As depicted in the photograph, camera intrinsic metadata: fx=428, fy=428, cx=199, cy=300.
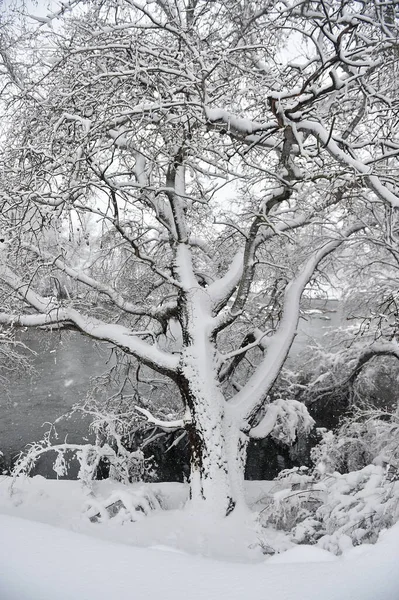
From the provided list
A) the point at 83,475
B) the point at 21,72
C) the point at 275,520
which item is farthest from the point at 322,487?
the point at 21,72

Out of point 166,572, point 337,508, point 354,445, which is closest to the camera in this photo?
point 166,572

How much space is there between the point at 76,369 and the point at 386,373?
12.0 metres

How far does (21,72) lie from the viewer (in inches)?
276

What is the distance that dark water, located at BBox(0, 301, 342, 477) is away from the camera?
1216 cm

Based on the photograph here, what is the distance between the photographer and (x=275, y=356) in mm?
7219

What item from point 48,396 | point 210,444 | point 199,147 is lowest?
point 210,444

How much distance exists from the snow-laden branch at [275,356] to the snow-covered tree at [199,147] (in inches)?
1.0

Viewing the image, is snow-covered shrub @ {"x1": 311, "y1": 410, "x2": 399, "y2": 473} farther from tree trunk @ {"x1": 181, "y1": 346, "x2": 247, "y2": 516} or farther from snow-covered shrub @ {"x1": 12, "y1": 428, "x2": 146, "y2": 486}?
snow-covered shrub @ {"x1": 12, "y1": 428, "x2": 146, "y2": 486}

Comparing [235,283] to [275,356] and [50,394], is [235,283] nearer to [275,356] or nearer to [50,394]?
[275,356]

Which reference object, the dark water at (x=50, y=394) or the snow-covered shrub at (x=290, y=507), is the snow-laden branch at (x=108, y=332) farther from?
the snow-covered shrub at (x=290, y=507)

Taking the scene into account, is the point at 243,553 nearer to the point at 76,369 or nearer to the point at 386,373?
the point at 386,373

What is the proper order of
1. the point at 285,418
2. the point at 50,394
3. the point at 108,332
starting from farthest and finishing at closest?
the point at 50,394 < the point at 285,418 < the point at 108,332

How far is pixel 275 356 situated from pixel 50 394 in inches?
426

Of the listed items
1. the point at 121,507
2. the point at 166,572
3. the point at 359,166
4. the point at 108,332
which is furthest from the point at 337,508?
the point at 108,332
